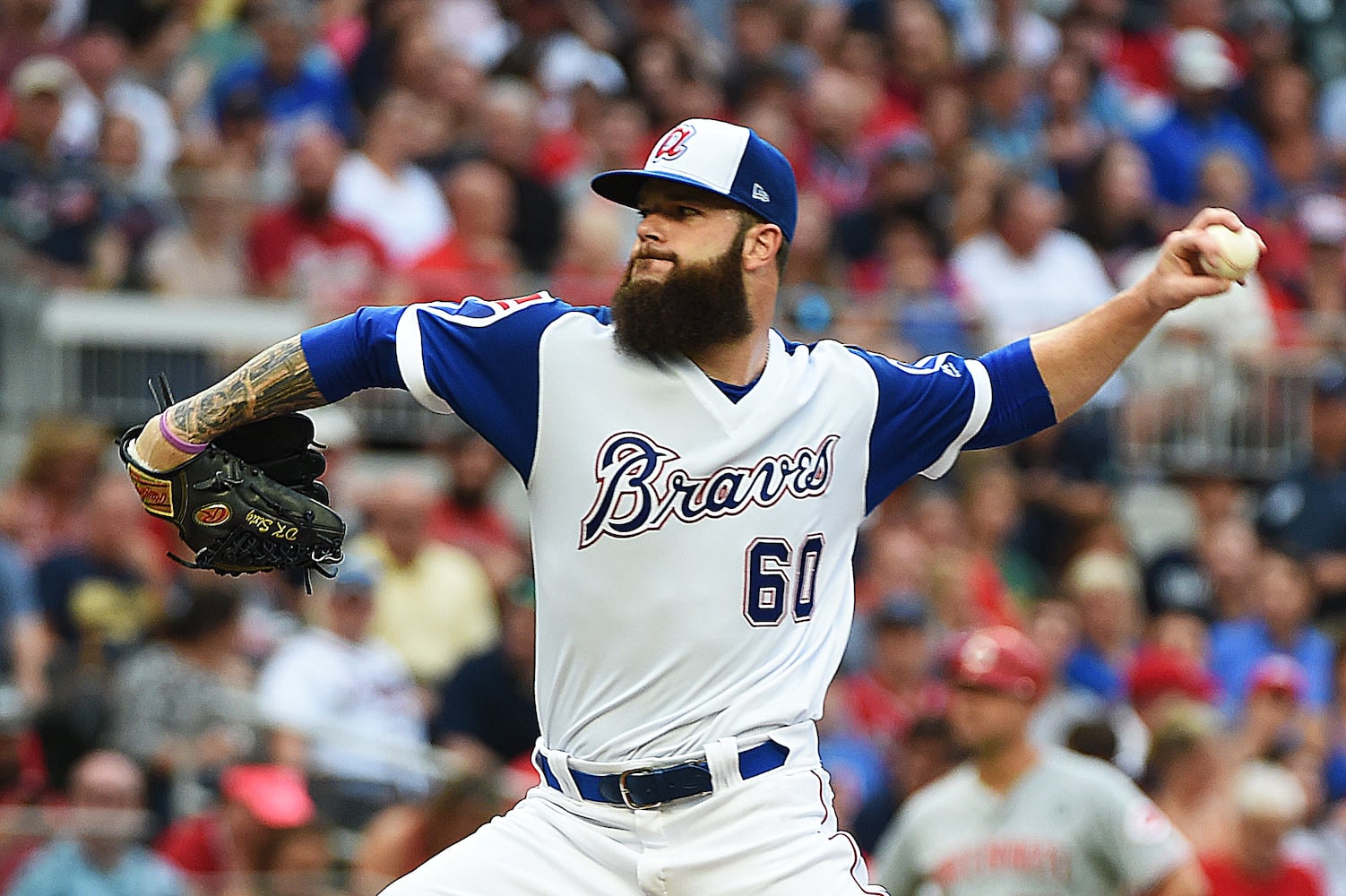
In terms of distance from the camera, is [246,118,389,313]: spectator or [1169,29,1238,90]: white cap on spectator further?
[1169,29,1238,90]: white cap on spectator

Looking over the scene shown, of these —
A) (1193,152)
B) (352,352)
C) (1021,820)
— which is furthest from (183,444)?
(1193,152)

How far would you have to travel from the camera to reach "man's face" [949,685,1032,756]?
7.46m

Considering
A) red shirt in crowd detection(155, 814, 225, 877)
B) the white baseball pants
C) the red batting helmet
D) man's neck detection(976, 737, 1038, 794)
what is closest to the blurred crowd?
red shirt in crowd detection(155, 814, 225, 877)

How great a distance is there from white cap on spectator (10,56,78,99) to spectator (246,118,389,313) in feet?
4.04

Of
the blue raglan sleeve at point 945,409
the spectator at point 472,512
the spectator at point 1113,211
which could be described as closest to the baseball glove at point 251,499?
the blue raglan sleeve at point 945,409

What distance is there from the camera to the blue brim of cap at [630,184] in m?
5.06

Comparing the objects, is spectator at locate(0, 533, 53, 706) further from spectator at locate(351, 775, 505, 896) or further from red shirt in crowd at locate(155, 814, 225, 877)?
spectator at locate(351, 775, 505, 896)

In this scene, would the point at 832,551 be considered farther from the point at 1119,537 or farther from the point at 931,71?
the point at 931,71

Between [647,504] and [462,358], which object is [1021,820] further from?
[462,358]

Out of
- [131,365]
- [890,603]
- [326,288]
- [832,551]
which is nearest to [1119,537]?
[890,603]

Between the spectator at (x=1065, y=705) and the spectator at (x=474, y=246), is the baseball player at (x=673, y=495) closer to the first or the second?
the spectator at (x=1065, y=705)

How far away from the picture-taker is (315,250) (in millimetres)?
11570

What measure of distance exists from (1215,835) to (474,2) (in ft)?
25.0

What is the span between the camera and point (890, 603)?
10406 millimetres
